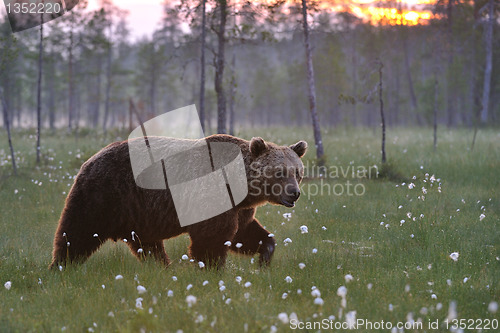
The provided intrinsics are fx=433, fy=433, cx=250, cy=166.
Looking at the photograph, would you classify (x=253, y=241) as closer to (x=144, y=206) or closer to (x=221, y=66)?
(x=144, y=206)

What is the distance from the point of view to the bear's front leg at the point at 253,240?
6438mm

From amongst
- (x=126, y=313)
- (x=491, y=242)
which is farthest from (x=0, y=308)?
(x=491, y=242)

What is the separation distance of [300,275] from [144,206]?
237cm

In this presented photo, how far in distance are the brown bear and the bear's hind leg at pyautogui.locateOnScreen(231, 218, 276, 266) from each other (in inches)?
4.2

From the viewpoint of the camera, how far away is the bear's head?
18.8 ft

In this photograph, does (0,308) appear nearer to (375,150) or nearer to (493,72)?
(375,150)

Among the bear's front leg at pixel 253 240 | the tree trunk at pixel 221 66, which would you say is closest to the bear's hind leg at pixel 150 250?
the bear's front leg at pixel 253 240

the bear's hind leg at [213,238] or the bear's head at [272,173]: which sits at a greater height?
the bear's head at [272,173]

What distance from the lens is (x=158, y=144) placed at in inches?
253

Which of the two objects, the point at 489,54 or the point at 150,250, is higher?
the point at 489,54

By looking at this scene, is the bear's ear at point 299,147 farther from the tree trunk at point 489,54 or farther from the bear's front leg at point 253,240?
the tree trunk at point 489,54

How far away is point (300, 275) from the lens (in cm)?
567

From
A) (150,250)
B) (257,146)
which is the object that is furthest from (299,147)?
(150,250)

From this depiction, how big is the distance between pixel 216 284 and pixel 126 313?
123cm
